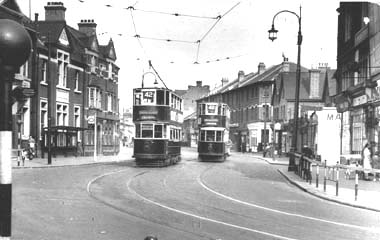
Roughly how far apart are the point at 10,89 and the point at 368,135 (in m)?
24.0

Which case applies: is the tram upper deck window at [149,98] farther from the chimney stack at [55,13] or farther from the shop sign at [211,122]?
the chimney stack at [55,13]

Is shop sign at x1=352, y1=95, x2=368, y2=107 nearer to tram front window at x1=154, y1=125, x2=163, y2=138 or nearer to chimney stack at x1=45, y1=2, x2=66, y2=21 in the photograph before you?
tram front window at x1=154, y1=125, x2=163, y2=138

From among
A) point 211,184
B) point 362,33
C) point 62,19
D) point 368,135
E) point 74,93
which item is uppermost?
point 62,19

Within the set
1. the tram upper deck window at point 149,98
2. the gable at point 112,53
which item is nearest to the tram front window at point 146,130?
the tram upper deck window at point 149,98

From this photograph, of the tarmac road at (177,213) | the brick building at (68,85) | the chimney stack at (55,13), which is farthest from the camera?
the chimney stack at (55,13)

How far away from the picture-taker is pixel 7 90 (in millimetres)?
3574

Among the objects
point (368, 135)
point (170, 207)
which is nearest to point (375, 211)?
point (170, 207)

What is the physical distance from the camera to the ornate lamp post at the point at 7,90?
11.2 ft

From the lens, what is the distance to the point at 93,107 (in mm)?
44375

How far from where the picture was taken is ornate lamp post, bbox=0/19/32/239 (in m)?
3.41

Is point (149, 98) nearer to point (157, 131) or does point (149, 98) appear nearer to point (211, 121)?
point (157, 131)

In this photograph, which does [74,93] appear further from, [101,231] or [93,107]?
[101,231]

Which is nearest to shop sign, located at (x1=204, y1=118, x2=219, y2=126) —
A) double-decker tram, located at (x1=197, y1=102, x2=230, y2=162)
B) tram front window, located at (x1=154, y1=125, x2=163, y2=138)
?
double-decker tram, located at (x1=197, y1=102, x2=230, y2=162)

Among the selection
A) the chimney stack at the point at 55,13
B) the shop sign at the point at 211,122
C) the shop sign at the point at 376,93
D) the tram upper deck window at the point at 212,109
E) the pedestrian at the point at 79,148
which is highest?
the chimney stack at the point at 55,13
